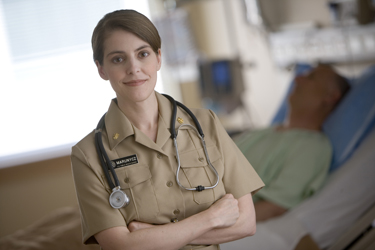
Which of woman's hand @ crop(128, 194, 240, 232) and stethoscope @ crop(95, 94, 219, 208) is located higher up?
stethoscope @ crop(95, 94, 219, 208)

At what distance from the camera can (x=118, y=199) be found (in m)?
0.83

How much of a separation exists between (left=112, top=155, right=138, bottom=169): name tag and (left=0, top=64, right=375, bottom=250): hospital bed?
0.44m

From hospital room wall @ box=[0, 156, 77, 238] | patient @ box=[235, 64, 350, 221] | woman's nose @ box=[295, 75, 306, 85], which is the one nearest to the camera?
hospital room wall @ box=[0, 156, 77, 238]

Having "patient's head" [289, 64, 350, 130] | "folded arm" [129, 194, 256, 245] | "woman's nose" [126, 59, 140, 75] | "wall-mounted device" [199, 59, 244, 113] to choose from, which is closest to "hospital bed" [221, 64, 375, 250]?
"patient's head" [289, 64, 350, 130]

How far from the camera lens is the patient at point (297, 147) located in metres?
2.00

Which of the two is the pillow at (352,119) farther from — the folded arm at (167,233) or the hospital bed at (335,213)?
the folded arm at (167,233)

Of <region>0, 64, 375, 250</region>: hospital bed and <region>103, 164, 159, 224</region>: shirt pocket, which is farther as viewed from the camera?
<region>0, 64, 375, 250</region>: hospital bed

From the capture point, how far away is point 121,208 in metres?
0.86

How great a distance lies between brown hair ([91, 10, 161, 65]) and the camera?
0.81 m

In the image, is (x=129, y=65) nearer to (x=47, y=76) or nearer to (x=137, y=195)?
(x=137, y=195)

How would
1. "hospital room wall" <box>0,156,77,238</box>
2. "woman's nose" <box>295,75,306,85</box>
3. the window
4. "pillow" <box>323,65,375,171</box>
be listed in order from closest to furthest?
"hospital room wall" <box>0,156,77,238</box>, "pillow" <box>323,65,375,171</box>, "woman's nose" <box>295,75,306,85</box>, the window

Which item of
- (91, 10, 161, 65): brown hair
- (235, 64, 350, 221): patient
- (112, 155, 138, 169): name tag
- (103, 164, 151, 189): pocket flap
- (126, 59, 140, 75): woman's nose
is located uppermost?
(91, 10, 161, 65): brown hair

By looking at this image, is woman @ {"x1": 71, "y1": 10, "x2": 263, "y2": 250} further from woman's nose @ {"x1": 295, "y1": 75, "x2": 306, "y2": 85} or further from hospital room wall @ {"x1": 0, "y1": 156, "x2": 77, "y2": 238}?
woman's nose @ {"x1": 295, "y1": 75, "x2": 306, "y2": 85}

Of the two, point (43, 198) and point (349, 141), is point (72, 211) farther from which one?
point (349, 141)
